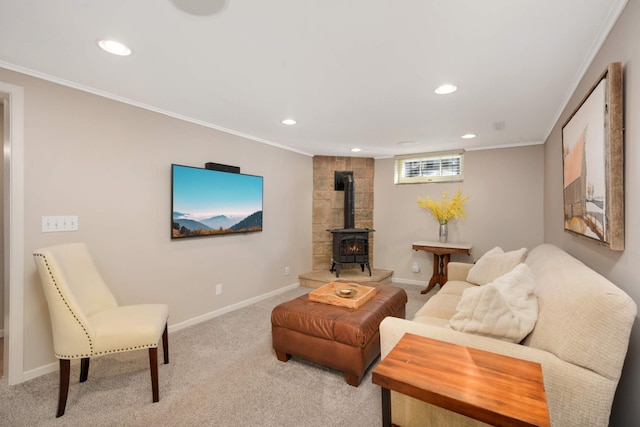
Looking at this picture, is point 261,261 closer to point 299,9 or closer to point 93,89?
point 93,89

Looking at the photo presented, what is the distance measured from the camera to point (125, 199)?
2672 mm

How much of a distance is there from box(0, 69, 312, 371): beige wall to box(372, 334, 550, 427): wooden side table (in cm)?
251

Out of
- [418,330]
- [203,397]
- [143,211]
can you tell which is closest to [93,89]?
[143,211]

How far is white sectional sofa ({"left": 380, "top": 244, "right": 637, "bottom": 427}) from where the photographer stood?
113 cm

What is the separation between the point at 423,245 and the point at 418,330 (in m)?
3.04

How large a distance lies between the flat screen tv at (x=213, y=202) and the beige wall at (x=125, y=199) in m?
0.11

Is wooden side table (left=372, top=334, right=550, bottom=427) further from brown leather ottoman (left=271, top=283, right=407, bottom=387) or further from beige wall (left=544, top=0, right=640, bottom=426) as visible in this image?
brown leather ottoman (left=271, top=283, right=407, bottom=387)

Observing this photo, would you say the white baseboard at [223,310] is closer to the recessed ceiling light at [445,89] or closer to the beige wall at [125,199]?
the beige wall at [125,199]

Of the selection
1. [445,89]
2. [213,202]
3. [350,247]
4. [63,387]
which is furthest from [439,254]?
[63,387]

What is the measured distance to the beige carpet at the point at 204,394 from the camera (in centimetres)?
178

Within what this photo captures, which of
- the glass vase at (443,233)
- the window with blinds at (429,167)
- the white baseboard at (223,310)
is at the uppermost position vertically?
the window with blinds at (429,167)

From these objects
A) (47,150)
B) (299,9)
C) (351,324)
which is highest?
(299,9)

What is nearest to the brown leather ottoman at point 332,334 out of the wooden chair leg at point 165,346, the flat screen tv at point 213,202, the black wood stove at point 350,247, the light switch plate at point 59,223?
the wooden chair leg at point 165,346

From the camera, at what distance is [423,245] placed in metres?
4.43
